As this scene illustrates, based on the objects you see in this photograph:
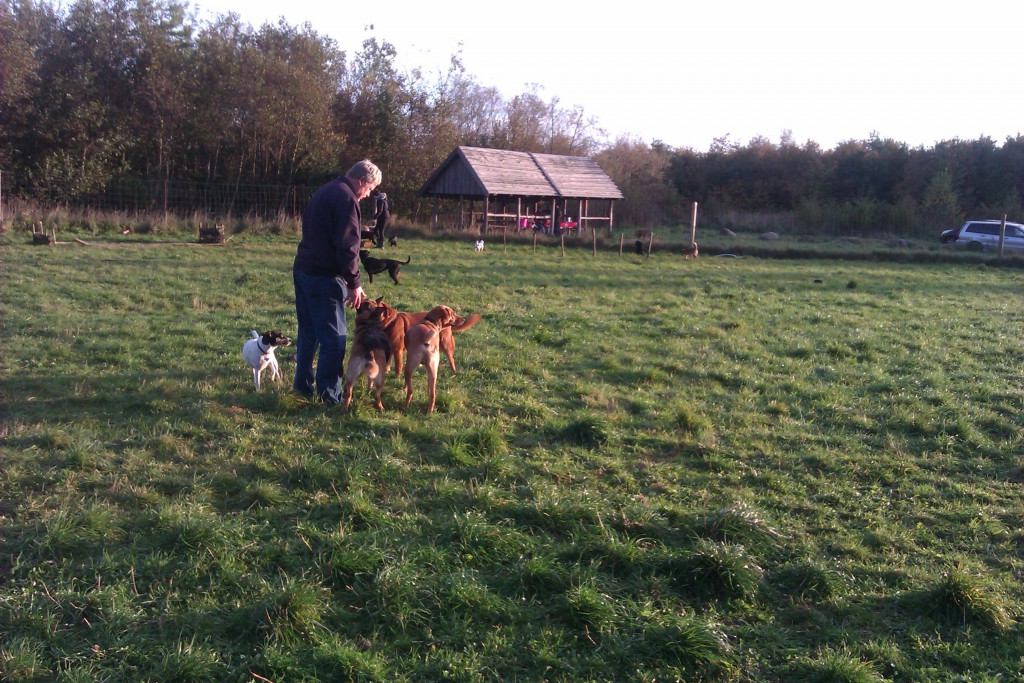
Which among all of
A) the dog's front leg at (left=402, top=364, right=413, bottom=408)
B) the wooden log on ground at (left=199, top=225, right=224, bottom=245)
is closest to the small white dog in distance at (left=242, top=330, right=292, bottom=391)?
the dog's front leg at (left=402, top=364, right=413, bottom=408)

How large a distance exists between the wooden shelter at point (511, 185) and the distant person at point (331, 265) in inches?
1010

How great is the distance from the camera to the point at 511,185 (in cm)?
3394

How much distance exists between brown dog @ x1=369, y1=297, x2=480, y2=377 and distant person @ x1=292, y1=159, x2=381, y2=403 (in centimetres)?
41

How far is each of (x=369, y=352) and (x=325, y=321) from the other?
1.47 feet

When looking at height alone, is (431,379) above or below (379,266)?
below

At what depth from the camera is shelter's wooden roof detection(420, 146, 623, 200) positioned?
3331 cm

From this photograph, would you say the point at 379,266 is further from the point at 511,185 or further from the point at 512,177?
the point at 512,177

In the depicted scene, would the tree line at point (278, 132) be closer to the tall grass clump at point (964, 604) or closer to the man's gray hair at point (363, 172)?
the man's gray hair at point (363, 172)

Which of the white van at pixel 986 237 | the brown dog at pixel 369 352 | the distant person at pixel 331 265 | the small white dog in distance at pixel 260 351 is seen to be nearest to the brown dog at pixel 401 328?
the brown dog at pixel 369 352

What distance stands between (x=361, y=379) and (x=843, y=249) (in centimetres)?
2647

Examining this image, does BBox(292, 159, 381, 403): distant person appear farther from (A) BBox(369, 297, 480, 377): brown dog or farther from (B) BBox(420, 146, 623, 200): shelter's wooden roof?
(B) BBox(420, 146, 623, 200): shelter's wooden roof

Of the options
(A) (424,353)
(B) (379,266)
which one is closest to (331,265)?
(A) (424,353)

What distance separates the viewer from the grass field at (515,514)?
11.6 feet

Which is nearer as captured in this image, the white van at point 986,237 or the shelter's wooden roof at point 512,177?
the white van at point 986,237
